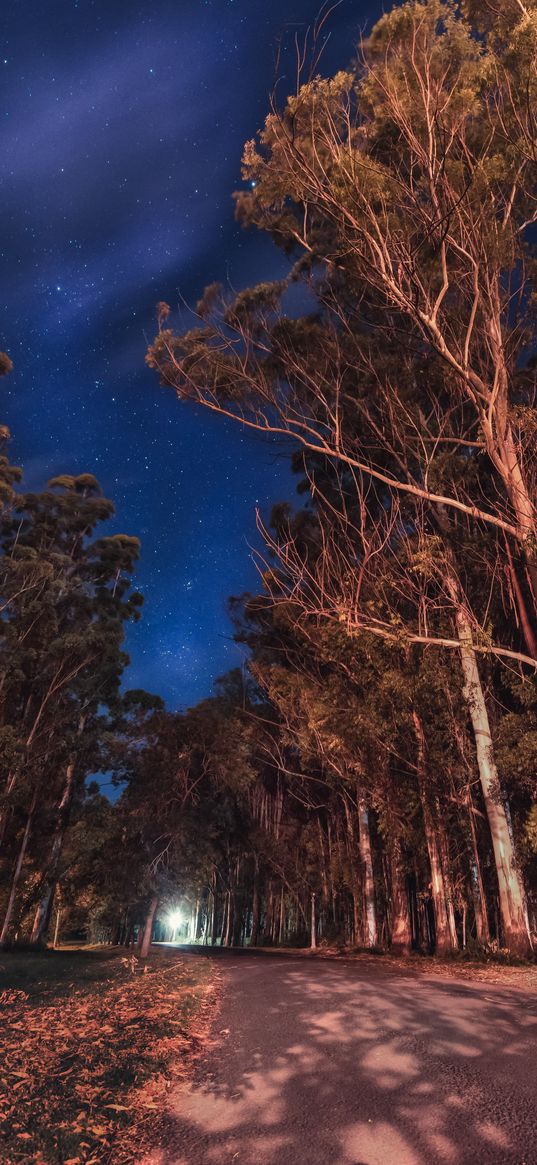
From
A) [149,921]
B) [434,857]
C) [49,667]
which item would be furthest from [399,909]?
[49,667]

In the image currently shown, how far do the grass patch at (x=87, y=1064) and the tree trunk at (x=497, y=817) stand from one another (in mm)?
5821

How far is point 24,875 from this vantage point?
20547 millimetres

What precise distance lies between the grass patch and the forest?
590cm

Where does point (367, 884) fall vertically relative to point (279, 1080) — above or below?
above

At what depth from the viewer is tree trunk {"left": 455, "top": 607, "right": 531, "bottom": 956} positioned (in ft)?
36.6

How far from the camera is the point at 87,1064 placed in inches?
177

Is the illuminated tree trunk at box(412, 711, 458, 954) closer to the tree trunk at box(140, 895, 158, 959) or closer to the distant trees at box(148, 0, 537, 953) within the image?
the distant trees at box(148, 0, 537, 953)

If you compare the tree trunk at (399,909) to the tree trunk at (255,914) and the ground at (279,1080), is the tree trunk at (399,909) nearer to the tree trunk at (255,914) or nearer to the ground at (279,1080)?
the ground at (279,1080)

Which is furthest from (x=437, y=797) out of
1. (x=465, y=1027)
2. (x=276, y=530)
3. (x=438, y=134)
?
(x=438, y=134)

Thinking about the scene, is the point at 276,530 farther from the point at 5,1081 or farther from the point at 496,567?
the point at 5,1081

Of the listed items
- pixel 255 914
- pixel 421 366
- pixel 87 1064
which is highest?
pixel 421 366

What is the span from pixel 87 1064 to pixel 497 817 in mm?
9591

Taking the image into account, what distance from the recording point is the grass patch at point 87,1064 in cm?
313

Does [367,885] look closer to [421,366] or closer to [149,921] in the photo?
[149,921]
